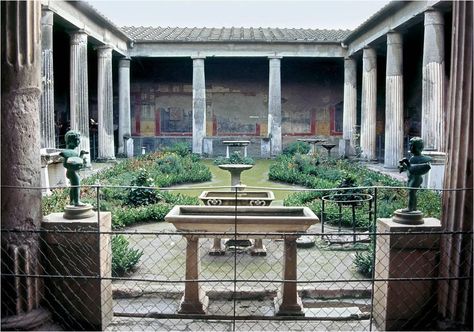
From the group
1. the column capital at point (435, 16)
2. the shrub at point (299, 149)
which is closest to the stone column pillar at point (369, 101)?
the shrub at point (299, 149)

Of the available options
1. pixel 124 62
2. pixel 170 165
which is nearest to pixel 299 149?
pixel 170 165

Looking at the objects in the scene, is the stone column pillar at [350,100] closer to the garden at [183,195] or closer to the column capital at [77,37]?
the garden at [183,195]

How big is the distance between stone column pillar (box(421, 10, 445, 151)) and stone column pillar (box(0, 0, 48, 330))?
1041 cm

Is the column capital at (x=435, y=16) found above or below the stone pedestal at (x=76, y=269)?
above

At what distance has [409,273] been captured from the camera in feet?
12.3

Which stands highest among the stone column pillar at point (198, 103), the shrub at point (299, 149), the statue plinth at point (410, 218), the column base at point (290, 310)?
the stone column pillar at point (198, 103)

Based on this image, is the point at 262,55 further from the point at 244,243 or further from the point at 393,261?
the point at 393,261

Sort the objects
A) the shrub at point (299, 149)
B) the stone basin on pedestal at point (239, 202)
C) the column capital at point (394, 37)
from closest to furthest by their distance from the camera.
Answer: the stone basin on pedestal at point (239, 202)
the column capital at point (394, 37)
the shrub at point (299, 149)

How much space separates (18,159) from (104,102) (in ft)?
46.7

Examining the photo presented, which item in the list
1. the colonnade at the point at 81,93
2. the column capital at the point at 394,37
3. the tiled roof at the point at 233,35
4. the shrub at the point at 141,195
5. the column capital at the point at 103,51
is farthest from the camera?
the tiled roof at the point at 233,35

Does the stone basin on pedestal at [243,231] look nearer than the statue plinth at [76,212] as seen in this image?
No

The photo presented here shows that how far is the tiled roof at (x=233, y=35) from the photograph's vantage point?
20.5m

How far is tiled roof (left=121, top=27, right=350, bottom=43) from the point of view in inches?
808

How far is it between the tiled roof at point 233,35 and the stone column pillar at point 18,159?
17271 mm
